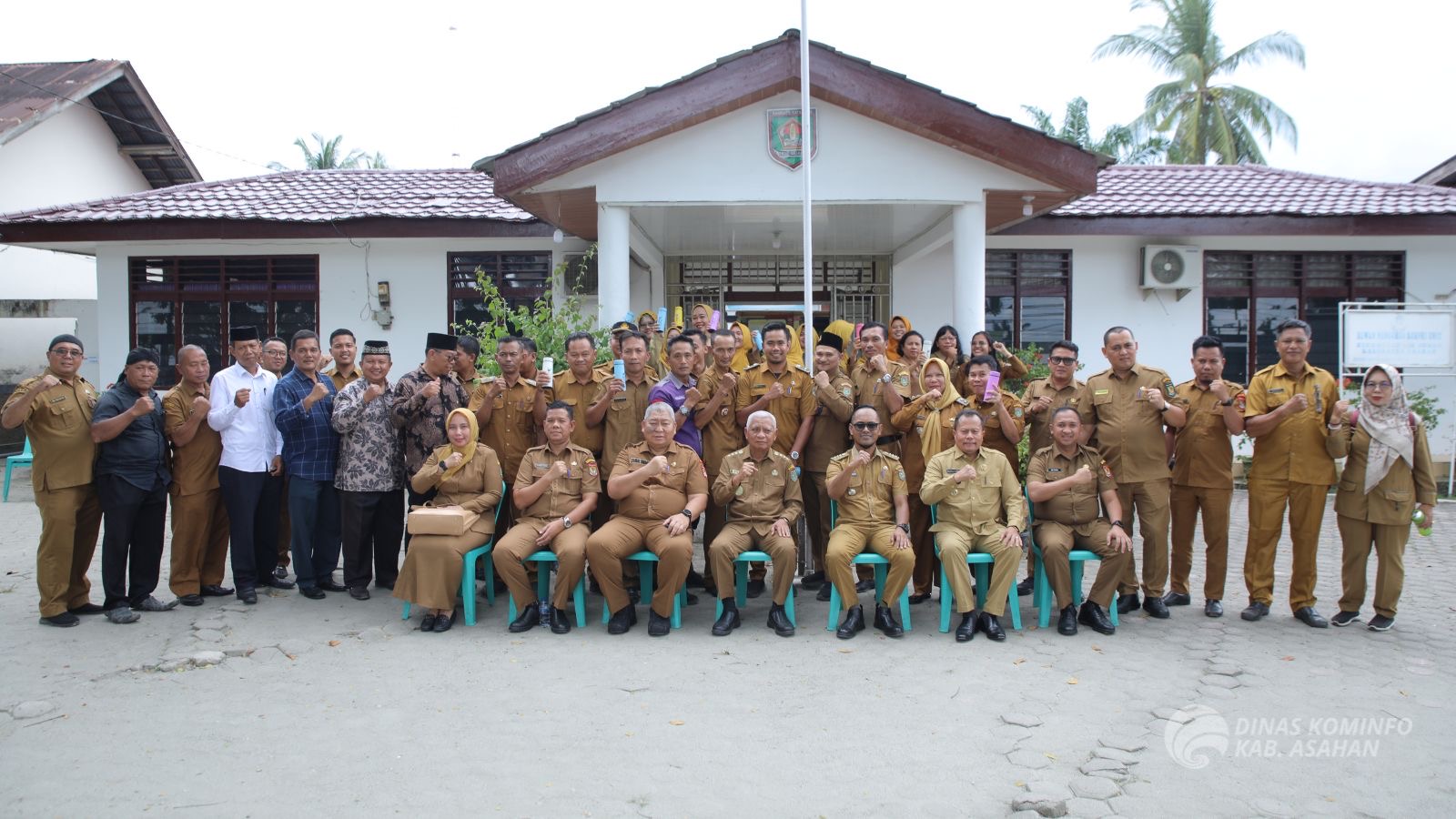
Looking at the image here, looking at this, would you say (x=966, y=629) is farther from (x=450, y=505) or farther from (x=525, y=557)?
(x=450, y=505)

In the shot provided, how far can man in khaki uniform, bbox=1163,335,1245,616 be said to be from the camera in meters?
5.71

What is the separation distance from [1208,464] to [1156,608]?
0.93 meters

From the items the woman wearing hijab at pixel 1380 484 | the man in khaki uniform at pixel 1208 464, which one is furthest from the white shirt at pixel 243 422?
the woman wearing hijab at pixel 1380 484

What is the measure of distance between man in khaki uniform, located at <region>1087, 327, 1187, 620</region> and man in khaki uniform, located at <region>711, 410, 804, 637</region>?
6.44ft

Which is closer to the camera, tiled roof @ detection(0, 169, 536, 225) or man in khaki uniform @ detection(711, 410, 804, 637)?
man in khaki uniform @ detection(711, 410, 804, 637)

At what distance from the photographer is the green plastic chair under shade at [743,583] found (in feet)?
18.0

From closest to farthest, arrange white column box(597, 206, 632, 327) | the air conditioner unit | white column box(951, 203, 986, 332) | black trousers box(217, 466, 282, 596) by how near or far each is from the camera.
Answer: black trousers box(217, 466, 282, 596) → white column box(597, 206, 632, 327) → white column box(951, 203, 986, 332) → the air conditioner unit

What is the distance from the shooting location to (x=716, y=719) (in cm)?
412

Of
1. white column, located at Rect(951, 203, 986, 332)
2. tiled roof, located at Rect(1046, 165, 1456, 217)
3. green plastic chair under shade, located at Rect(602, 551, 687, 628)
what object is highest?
tiled roof, located at Rect(1046, 165, 1456, 217)

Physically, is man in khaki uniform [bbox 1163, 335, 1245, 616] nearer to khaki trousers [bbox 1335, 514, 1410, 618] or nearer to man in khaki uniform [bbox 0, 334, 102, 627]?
khaki trousers [bbox 1335, 514, 1410, 618]

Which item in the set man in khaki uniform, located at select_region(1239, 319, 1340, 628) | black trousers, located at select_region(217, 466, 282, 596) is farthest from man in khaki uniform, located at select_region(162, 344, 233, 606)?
man in khaki uniform, located at select_region(1239, 319, 1340, 628)

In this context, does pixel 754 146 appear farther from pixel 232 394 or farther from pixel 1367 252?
pixel 1367 252

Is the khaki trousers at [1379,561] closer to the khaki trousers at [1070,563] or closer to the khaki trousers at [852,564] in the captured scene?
the khaki trousers at [1070,563]

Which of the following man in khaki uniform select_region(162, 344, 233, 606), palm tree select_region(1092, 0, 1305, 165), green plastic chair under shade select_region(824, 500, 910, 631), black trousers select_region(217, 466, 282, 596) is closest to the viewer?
green plastic chair under shade select_region(824, 500, 910, 631)
